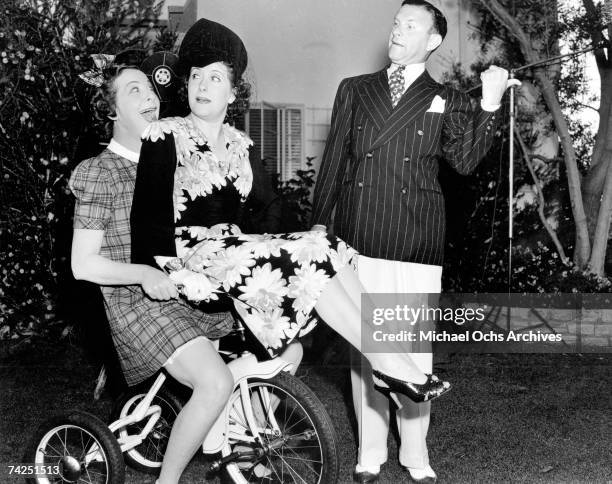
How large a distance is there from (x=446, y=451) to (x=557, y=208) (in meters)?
5.12

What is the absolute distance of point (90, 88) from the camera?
5.92 m

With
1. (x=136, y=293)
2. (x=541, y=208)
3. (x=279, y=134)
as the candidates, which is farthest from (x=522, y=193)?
(x=136, y=293)

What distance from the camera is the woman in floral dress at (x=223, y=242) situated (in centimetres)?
309

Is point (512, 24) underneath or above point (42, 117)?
above

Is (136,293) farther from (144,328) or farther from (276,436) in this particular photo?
(276,436)

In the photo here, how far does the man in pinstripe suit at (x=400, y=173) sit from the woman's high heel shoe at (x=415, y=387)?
850 mm

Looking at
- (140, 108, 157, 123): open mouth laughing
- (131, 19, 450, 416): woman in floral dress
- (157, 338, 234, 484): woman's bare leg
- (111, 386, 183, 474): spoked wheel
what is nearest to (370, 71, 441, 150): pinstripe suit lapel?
(131, 19, 450, 416): woman in floral dress

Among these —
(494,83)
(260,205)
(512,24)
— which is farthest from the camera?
(512,24)

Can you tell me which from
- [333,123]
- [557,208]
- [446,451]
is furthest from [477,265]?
[333,123]

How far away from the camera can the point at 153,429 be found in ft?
12.9

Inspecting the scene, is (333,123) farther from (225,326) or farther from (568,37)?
(568,37)

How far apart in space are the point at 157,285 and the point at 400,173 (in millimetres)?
1365

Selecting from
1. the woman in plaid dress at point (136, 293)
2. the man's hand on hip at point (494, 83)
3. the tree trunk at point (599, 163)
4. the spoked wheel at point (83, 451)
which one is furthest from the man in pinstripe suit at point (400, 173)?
the tree trunk at point (599, 163)

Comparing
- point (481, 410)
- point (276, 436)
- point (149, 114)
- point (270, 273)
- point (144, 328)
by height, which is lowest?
point (481, 410)
